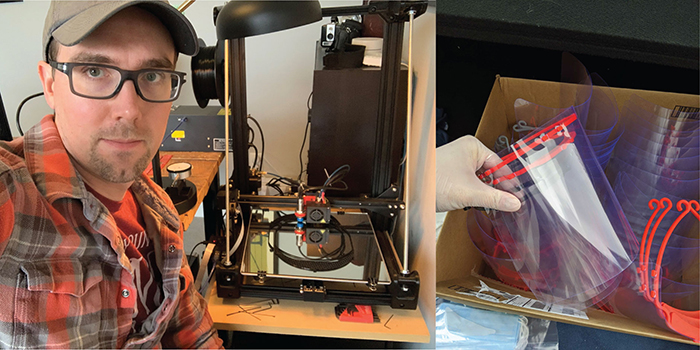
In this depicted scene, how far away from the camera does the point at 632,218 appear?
0.78ft

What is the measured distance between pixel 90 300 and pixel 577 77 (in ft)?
2.36

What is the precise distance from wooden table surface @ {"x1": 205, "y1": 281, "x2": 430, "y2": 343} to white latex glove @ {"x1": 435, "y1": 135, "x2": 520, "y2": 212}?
69 cm

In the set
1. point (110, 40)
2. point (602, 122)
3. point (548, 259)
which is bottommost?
point (548, 259)

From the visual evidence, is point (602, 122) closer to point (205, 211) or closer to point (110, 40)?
point (110, 40)

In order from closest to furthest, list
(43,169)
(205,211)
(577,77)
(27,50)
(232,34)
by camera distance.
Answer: (577,77)
(43,169)
(232,34)
(27,50)
(205,211)

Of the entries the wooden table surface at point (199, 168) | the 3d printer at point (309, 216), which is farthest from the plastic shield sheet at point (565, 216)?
the wooden table surface at point (199, 168)

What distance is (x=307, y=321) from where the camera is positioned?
0.91 metres

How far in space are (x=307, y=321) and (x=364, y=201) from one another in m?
0.42

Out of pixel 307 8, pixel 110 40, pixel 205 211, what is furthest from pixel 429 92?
pixel 205 211

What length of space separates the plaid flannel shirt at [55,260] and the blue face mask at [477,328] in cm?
55

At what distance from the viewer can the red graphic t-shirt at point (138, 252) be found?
2.44 ft

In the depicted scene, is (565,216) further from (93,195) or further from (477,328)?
(93,195)

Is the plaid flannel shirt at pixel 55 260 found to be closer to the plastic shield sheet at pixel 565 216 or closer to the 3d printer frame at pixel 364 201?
the 3d printer frame at pixel 364 201

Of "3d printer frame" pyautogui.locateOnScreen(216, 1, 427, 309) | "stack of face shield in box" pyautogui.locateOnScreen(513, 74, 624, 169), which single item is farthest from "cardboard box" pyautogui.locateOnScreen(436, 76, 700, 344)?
"3d printer frame" pyautogui.locateOnScreen(216, 1, 427, 309)
